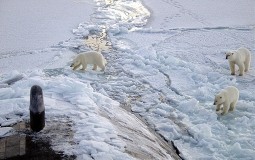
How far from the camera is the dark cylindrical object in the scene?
4238 millimetres

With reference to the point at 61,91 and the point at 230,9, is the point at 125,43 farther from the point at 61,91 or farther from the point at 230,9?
the point at 230,9

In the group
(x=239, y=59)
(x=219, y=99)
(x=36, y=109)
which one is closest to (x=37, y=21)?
(x=239, y=59)

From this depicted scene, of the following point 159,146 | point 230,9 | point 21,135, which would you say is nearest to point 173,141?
point 159,146

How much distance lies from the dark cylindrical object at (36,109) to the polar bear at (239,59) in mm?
5082

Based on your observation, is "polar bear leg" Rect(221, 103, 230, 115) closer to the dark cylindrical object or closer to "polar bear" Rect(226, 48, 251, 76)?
"polar bear" Rect(226, 48, 251, 76)

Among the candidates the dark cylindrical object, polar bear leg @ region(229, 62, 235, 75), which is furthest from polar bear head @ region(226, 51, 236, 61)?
the dark cylindrical object

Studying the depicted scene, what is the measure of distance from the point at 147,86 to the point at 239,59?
7.18 ft

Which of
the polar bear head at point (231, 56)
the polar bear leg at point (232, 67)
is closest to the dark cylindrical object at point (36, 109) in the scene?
the polar bear head at point (231, 56)

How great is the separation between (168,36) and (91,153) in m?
A: 7.91

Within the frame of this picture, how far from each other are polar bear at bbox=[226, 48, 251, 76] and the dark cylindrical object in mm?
5082

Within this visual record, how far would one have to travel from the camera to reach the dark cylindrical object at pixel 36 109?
4238 millimetres

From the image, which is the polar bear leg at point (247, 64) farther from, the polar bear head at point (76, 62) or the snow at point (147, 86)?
the polar bear head at point (76, 62)

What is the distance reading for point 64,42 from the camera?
33.9 feet

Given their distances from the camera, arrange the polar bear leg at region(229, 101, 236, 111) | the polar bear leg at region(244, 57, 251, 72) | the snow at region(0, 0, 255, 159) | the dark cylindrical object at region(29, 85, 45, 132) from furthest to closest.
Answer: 1. the polar bear leg at region(244, 57, 251, 72)
2. the polar bear leg at region(229, 101, 236, 111)
3. the snow at region(0, 0, 255, 159)
4. the dark cylindrical object at region(29, 85, 45, 132)
